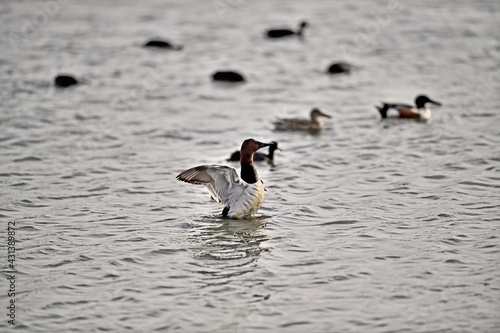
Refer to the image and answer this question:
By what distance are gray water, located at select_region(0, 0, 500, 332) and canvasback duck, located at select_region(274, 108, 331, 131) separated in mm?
231

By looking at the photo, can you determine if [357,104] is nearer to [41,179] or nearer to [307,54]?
[307,54]

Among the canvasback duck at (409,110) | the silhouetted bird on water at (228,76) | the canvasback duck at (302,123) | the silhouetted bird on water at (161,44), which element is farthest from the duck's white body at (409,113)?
the silhouetted bird on water at (161,44)

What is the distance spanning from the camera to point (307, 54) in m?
20.6

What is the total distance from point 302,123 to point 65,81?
5507 millimetres

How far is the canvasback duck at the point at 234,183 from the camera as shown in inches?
398

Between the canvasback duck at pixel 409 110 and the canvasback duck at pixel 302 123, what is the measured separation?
3.95 feet

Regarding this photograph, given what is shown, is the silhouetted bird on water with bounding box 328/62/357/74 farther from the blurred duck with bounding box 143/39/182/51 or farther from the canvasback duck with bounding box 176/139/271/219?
the canvasback duck with bounding box 176/139/271/219

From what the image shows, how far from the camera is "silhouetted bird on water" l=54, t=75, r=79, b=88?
17.0 metres

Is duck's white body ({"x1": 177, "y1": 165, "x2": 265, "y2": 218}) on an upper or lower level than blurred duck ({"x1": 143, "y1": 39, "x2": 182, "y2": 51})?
lower

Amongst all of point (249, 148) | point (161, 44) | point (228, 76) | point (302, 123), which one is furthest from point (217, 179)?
point (161, 44)

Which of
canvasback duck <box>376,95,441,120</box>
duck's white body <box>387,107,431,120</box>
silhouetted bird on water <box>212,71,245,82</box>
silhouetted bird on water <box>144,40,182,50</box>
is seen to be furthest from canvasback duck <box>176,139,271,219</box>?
silhouetted bird on water <box>144,40,182,50</box>

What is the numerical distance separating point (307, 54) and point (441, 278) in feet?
42.5

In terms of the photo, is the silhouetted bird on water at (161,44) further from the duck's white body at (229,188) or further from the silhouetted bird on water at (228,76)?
the duck's white body at (229,188)

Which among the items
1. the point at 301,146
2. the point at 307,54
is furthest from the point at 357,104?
the point at 307,54
